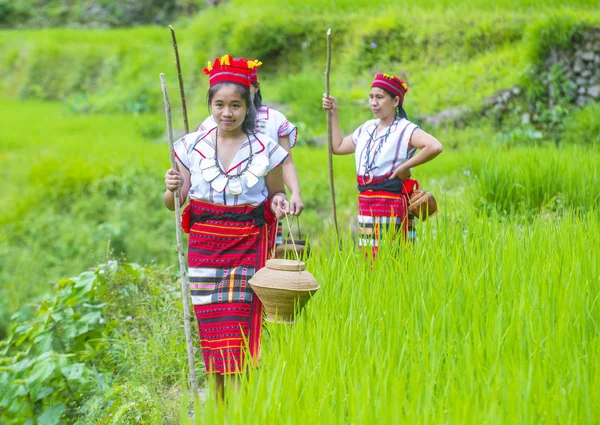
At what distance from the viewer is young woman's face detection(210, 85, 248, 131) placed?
334 centimetres

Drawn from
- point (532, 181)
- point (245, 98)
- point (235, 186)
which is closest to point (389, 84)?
point (245, 98)

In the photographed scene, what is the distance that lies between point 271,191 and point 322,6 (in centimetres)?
978

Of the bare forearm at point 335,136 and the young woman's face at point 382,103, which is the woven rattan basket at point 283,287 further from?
the bare forearm at point 335,136

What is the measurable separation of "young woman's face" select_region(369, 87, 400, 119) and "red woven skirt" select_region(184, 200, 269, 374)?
119cm

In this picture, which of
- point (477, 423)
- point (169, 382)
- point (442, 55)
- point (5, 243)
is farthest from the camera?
point (442, 55)

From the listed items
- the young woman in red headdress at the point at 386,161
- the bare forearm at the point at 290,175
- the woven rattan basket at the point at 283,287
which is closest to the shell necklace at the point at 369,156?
the young woman in red headdress at the point at 386,161

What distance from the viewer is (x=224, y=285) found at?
3.42 m

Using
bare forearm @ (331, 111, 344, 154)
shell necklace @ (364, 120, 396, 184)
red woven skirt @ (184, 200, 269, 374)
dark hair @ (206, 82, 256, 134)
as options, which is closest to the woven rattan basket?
red woven skirt @ (184, 200, 269, 374)

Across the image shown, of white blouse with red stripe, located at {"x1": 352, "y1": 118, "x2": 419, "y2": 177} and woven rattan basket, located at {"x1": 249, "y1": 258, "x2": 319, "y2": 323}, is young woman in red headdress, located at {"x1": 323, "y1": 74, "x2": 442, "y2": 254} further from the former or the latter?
woven rattan basket, located at {"x1": 249, "y1": 258, "x2": 319, "y2": 323}

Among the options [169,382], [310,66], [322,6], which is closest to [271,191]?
[169,382]

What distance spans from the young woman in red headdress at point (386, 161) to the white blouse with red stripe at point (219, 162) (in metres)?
0.91

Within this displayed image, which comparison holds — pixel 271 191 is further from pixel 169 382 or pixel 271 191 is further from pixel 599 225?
pixel 599 225

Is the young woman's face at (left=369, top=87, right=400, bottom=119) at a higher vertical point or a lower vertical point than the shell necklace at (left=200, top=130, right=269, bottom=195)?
higher

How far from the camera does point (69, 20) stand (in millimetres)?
20297
